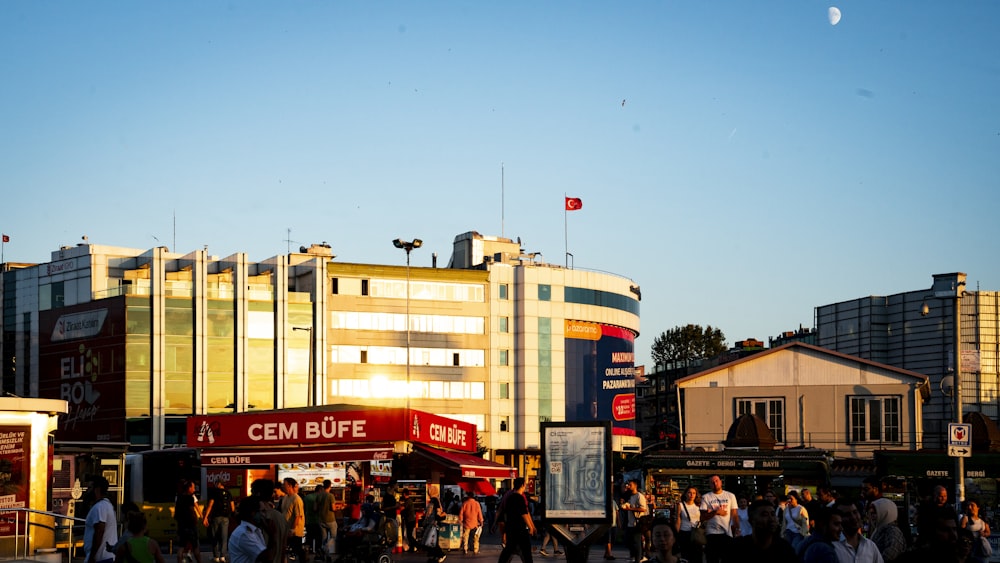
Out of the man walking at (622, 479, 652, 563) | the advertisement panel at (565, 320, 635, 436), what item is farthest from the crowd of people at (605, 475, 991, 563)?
the advertisement panel at (565, 320, 635, 436)

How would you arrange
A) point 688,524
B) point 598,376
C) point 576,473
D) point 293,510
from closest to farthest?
1. point 576,473
2. point 688,524
3. point 293,510
4. point 598,376

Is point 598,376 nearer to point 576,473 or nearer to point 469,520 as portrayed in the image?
point 469,520

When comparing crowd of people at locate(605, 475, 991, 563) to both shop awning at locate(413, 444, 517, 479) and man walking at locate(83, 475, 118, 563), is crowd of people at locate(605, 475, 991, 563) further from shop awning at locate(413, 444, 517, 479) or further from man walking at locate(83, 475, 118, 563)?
shop awning at locate(413, 444, 517, 479)

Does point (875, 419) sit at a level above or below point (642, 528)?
above

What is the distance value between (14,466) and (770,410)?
129 ft

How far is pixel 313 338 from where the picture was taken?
296 ft

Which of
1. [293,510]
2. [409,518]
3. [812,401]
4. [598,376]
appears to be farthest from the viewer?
[598,376]

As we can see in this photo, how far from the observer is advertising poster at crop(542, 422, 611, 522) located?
18719 millimetres

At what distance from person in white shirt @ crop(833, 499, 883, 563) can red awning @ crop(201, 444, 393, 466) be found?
23.0m

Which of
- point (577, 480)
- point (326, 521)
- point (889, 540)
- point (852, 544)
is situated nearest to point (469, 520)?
point (326, 521)

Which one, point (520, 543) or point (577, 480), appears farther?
point (520, 543)

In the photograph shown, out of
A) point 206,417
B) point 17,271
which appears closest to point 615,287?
point 17,271

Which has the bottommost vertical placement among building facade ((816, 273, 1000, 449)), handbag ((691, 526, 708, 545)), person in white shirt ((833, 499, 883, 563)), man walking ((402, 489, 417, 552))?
man walking ((402, 489, 417, 552))

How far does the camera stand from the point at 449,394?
3725 inches
